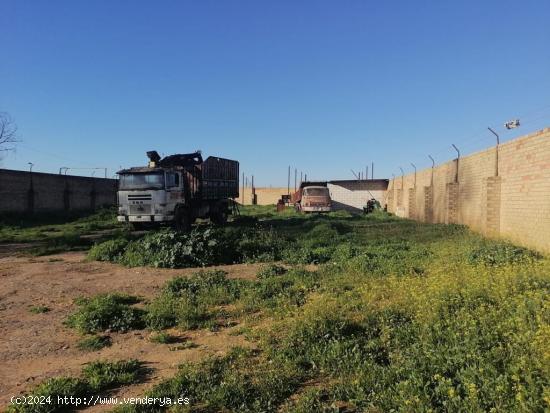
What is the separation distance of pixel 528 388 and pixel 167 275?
8.21m

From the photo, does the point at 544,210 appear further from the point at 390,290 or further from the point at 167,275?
the point at 167,275

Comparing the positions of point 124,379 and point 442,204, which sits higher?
point 442,204

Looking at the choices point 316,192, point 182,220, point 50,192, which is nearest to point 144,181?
point 182,220

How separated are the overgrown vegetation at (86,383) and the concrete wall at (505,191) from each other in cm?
926

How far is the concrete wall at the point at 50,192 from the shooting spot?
86.1 ft

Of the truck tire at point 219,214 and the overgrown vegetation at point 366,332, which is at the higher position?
the truck tire at point 219,214

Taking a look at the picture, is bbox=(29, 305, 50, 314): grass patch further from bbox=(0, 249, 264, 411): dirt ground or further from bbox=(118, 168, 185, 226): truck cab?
bbox=(118, 168, 185, 226): truck cab

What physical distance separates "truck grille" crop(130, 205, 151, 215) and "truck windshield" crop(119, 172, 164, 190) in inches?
29.5

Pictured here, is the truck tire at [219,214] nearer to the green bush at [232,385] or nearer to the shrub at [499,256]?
the shrub at [499,256]

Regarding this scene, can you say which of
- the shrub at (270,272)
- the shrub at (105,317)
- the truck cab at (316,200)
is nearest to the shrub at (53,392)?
the shrub at (105,317)

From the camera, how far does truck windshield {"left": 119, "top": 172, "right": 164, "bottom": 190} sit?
690 inches

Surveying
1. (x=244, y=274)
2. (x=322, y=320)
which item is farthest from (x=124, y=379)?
(x=244, y=274)

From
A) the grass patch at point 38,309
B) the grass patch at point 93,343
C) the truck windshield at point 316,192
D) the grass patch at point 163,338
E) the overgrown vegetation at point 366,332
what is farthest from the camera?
the truck windshield at point 316,192

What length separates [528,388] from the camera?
10.9ft
